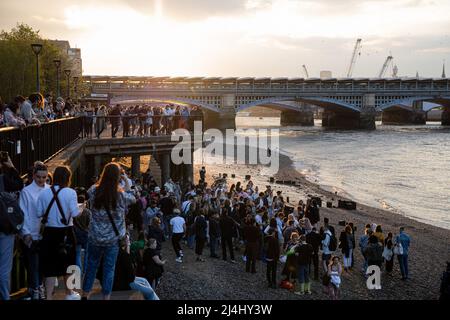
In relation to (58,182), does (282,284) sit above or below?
below

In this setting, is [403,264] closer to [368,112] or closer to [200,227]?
[200,227]

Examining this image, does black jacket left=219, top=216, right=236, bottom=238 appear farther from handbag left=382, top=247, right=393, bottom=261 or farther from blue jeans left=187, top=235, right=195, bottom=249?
handbag left=382, top=247, right=393, bottom=261

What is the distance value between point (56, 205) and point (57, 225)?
0.26 meters

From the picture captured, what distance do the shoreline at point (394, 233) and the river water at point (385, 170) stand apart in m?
2.33

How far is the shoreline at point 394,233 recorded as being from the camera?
1363 cm

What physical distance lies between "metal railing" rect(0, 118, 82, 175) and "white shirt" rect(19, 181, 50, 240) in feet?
10.5

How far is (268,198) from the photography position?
20.2 m

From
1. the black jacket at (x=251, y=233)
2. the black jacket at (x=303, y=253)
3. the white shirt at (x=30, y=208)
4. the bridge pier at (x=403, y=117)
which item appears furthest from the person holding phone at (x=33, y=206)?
the bridge pier at (x=403, y=117)

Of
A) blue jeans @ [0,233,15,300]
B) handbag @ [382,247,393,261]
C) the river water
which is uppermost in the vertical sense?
blue jeans @ [0,233,15,300]

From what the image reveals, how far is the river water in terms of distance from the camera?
3441cm

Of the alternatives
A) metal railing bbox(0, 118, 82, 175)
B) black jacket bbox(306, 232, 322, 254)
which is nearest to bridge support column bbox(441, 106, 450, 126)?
metal railing bbox(0, 118, 82, 175)
